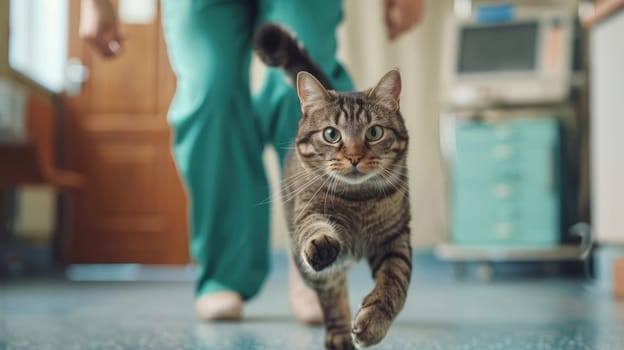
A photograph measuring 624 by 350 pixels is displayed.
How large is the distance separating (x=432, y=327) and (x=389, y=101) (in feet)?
2.28

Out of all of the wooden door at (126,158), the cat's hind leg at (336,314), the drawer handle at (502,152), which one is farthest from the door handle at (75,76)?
the cat's hind leg at (336,314)

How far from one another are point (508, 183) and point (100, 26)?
2155 mm

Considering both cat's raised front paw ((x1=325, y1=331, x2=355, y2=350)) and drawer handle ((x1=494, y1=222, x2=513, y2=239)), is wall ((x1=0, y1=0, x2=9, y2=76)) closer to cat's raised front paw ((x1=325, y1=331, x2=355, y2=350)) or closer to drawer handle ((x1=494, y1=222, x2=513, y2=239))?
drawer handle ((x1=494, y1=222, x2=513, y2=239))

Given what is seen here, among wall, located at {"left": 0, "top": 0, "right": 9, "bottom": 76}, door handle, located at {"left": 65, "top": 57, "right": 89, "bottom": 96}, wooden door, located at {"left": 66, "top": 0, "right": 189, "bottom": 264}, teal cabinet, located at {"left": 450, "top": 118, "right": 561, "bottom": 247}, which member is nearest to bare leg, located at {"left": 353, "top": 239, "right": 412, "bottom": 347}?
teal cabinet, located at {"left": 450, "top": 118, "right": 561, "bottom": 247}

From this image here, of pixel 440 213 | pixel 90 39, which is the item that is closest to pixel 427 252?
pixel 440 213

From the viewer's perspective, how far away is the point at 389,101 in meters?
0.64

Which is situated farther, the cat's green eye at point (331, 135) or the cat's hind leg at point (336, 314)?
the cat's hind leg at point (336, 314)

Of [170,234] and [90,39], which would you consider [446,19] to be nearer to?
[170,234]

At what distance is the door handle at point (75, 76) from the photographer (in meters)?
3.77

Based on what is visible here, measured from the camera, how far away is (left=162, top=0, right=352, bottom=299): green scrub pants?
1221 millimetres

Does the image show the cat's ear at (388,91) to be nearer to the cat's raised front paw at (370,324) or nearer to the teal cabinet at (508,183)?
the cat's raised front paw at (370,324)

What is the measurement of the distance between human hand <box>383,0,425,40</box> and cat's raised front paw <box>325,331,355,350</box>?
0.42 metres

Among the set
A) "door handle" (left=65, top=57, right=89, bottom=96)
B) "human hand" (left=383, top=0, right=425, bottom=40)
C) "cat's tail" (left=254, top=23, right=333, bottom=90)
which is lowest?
"cat's tail" (left=254, top=23, right=333, bottom=90)

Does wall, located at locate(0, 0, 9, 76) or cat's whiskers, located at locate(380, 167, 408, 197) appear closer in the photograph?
cat's whiskers, located at locate(380, 167, 408, 197)
